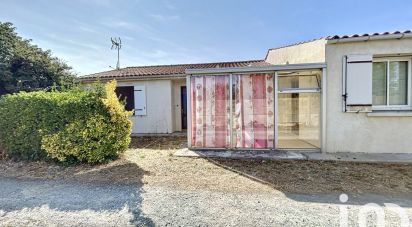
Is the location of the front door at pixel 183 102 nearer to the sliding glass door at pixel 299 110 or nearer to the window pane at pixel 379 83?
the sliding glass door at pixel 299 110

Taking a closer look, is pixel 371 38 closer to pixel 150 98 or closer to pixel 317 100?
pixel 317 100

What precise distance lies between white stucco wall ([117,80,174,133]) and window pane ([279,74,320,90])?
5.98 m

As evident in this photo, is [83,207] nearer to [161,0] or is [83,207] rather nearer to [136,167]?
[136,167]

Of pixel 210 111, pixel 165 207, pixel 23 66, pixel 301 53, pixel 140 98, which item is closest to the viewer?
pixel 165 207

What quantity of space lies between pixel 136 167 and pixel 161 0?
274 inches

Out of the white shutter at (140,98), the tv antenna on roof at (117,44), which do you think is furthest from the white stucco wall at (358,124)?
the tv antenna on roof at (117,44)

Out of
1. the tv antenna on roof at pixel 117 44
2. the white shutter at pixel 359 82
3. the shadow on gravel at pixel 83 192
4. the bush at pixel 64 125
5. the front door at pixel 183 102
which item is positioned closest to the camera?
the shadow on gravel at pixel 83 192

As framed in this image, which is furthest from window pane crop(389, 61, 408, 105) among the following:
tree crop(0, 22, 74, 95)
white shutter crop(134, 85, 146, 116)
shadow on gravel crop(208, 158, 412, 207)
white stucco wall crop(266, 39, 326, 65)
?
tree crop(0, 22, 74, 95)

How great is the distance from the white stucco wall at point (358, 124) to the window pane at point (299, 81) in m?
0.56

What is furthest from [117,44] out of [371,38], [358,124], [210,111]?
[358,124]

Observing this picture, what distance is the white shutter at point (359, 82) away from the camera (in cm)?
693

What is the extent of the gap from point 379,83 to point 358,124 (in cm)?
147

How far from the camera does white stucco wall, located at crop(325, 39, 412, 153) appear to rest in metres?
6.99

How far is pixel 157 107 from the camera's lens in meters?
11.9
